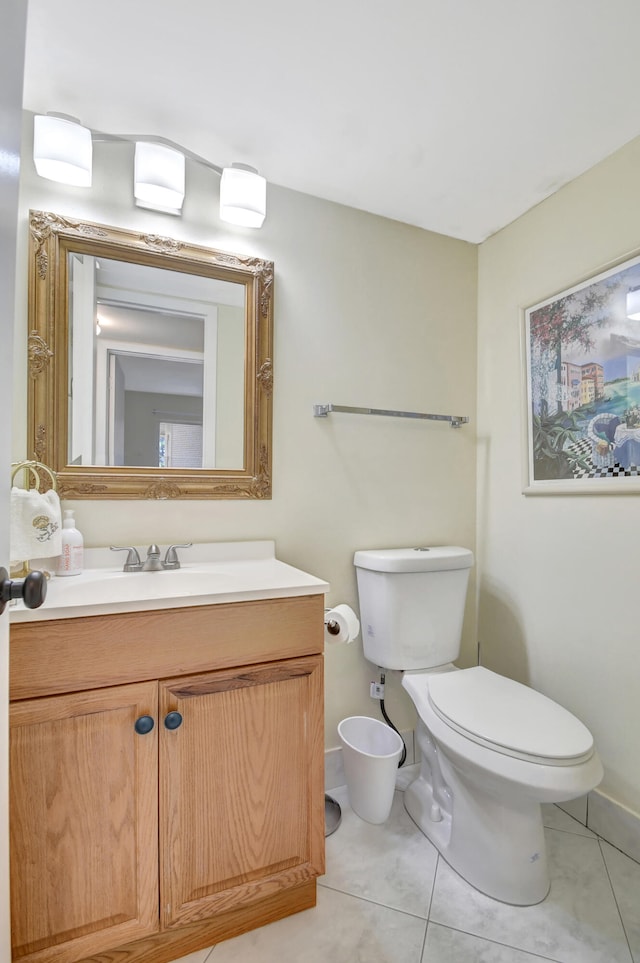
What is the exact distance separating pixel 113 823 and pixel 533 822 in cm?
106

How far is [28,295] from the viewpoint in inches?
50.6

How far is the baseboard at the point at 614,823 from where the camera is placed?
4.46 ft

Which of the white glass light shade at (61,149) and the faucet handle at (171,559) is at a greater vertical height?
the white glass light shade at (61,149)

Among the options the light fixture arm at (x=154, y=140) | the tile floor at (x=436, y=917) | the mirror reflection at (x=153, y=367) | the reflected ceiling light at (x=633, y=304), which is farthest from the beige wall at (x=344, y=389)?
the reflected ceiling light at (x=633, y=304)

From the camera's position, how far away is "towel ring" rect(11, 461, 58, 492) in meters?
1.16

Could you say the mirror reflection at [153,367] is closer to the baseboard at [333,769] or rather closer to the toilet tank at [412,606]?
the toilet tank at [412,606]

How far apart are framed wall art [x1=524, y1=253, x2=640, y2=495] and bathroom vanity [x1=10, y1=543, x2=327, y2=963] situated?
1.01 metres

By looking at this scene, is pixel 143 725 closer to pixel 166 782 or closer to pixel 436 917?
pixel 166 782

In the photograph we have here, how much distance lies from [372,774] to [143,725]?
0.84 meters

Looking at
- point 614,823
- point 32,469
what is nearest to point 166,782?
point 32,469

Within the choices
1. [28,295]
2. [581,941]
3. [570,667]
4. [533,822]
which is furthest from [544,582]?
[28,295]

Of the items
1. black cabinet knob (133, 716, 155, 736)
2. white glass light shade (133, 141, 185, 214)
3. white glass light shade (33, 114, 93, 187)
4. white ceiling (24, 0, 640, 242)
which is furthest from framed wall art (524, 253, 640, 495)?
white glass light shade (33, 114, 93, 187)

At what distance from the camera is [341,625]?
1299mm

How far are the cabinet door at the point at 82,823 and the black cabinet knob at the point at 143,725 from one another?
1cm
